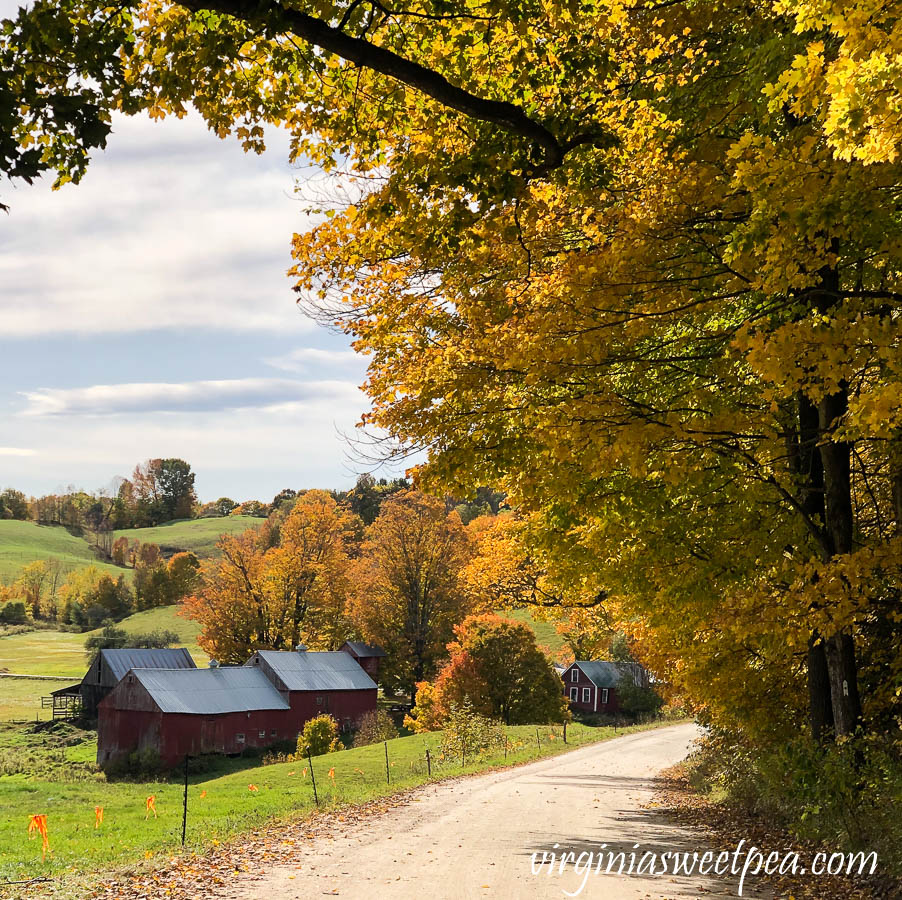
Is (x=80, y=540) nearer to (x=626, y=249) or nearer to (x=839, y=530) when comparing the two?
(x=839, y=530)

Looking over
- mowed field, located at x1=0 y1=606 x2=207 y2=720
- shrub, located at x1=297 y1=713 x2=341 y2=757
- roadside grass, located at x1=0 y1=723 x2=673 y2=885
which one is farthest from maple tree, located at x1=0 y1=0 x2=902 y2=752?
mowed field, located at x1=0 y1=606 x2=207 y2=720

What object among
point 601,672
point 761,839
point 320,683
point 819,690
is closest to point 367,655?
point 320,683

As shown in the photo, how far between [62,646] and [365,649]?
52.6 m

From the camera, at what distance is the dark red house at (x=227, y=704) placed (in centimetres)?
3962

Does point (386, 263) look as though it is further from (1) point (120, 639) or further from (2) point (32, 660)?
(2) point (32, 660)

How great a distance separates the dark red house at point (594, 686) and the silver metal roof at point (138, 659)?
91.4 ft

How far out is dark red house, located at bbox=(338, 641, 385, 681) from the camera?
174ft

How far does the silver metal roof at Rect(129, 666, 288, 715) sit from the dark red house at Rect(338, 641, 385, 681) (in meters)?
8.12

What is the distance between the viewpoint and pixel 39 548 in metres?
142

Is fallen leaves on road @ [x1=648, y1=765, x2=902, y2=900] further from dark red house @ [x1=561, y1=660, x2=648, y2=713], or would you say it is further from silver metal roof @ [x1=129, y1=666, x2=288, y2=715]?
dark red house @ [x1=561, y1=660, x2=648, y2=713]

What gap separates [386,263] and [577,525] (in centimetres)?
536

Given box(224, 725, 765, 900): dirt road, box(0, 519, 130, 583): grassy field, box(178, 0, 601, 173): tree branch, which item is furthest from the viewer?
box(0, 519, 130, 583): grassy field

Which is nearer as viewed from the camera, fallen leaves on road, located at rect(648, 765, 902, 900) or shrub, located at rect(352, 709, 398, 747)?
fallen leaves on road, located at rect(648, 765, 902, 900)

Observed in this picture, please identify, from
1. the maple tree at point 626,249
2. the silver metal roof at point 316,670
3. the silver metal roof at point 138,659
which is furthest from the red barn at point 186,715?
the maple tree at point 626,249
